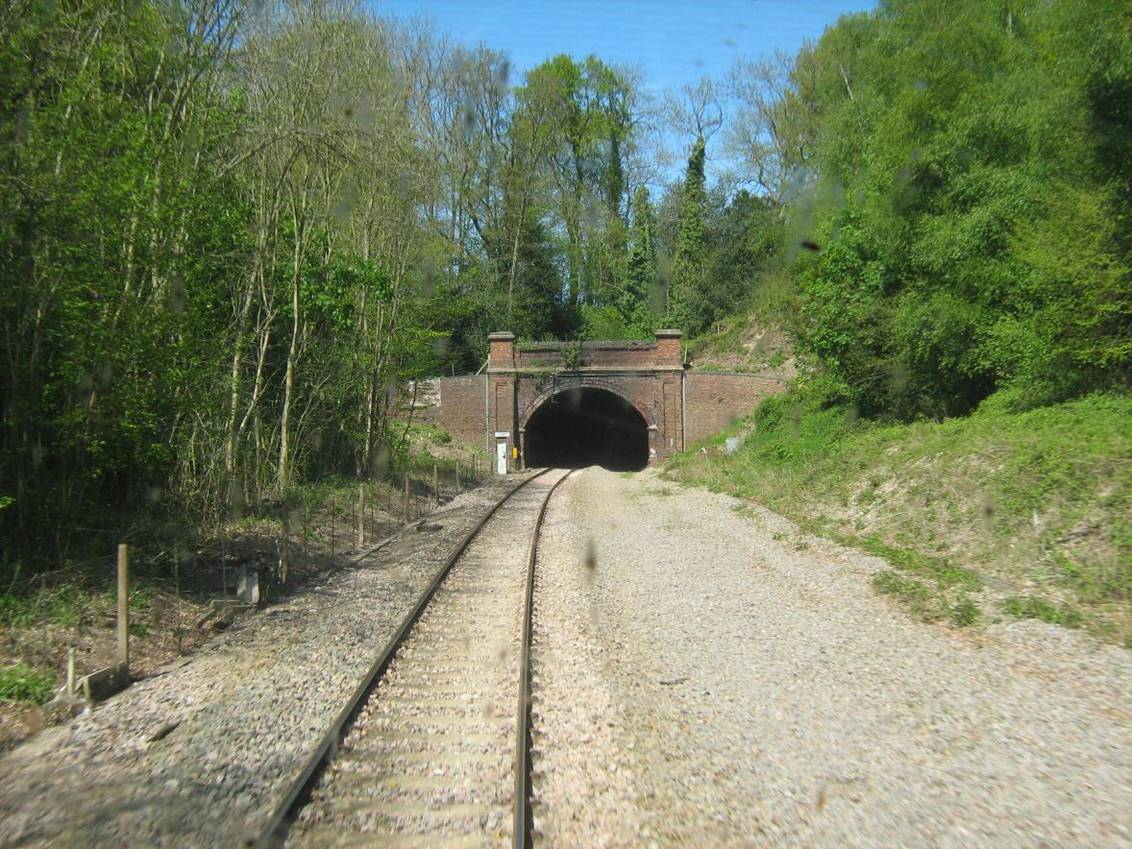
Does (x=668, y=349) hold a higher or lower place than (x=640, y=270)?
lower

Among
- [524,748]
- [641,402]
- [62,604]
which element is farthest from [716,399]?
[524,748]

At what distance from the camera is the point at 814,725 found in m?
6.00

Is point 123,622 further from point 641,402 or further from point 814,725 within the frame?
point 641,402

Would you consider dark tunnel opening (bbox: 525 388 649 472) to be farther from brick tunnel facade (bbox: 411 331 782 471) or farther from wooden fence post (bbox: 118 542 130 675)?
wooden fence post (bbox: 118 542 130 675)

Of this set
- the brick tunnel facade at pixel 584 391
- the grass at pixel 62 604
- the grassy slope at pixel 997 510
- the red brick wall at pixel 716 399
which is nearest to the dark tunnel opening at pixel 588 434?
the brick tunnel facade at pixel 584 391

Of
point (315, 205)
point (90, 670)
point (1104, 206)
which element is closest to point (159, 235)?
point (90, 670)

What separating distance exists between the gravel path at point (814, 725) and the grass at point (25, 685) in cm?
361

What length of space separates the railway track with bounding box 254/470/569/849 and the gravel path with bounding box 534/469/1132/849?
0.22 metres

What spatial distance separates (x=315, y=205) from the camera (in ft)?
59.7

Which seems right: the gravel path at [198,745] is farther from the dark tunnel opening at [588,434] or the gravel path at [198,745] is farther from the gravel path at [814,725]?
the dark tunnel opening at [588,434]

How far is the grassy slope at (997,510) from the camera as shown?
9.02 meters

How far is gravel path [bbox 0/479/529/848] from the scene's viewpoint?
15.4ft

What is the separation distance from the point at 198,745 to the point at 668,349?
36000 millimetres

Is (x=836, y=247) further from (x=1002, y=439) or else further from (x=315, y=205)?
(x=315, y=205)
